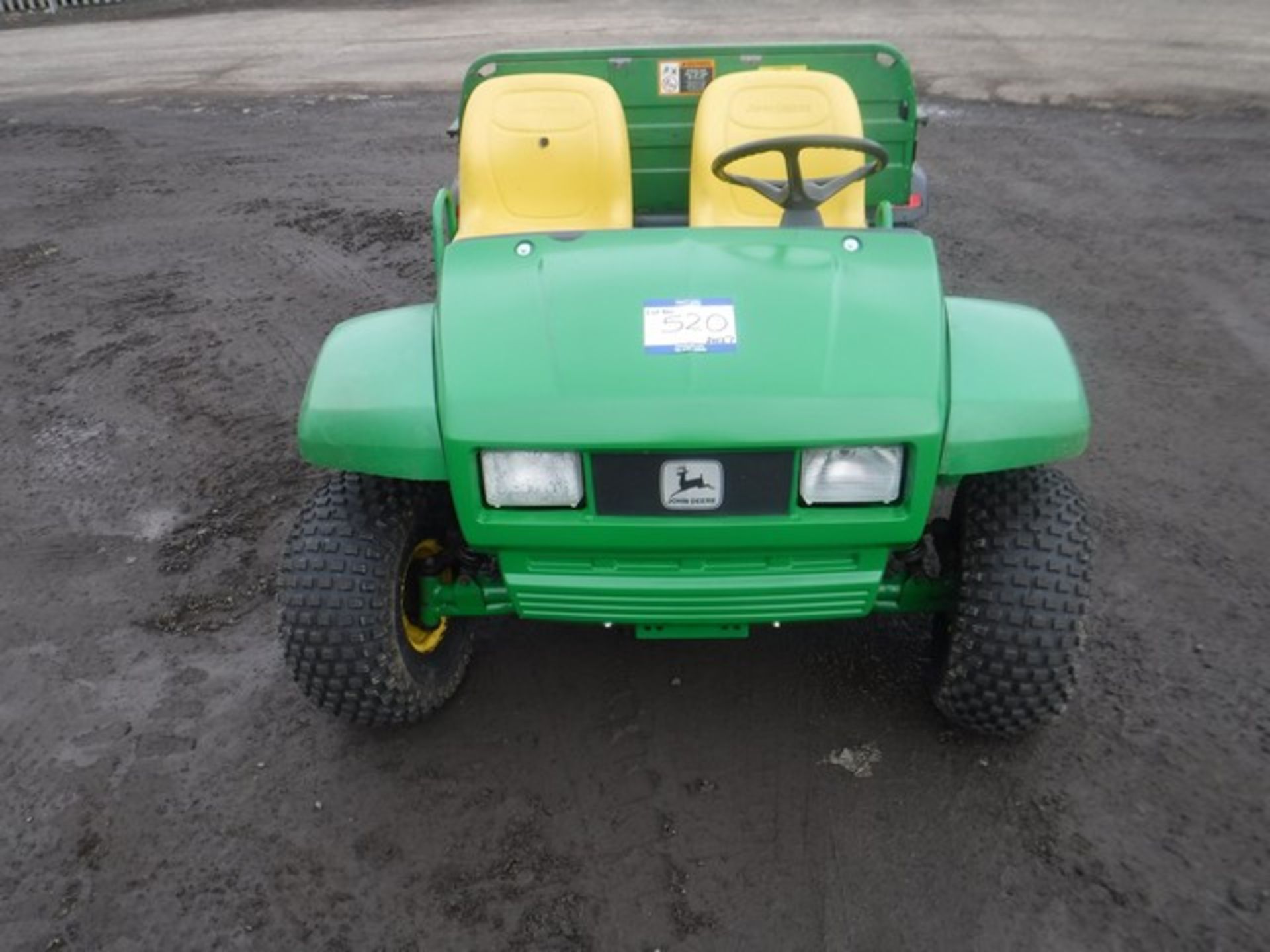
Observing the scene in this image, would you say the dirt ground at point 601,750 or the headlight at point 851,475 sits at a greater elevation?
the headlight at point 851,475

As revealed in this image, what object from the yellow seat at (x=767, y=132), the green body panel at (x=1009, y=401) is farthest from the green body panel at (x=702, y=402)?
the yellow seat at (x=767, y=132)

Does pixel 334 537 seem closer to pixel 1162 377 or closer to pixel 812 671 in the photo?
pixel 812 671

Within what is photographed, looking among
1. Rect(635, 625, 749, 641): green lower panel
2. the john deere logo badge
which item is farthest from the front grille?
Rect(635, 625, 749, 641): green lower panel

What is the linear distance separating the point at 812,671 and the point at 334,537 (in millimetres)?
1279

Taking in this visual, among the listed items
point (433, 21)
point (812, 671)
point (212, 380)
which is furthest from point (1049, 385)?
point (433, 21)

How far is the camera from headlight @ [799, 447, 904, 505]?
2275mm

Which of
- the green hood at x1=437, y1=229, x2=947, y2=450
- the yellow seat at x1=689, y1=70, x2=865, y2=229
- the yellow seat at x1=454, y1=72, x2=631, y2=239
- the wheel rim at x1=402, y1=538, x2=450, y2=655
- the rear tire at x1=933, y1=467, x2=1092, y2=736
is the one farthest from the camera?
the yellow seat at x1=454, y1=72, x2=631, y2=239

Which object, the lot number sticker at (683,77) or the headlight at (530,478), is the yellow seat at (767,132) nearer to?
the lot number sticker at (683,77)

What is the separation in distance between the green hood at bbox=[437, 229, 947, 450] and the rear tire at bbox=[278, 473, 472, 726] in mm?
424

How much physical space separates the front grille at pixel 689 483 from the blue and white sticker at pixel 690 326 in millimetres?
238

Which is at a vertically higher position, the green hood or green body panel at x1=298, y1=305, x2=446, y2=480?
the green hood

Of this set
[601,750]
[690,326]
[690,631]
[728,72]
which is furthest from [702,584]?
[728,72]

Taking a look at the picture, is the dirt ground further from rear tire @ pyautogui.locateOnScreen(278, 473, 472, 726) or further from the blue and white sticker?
the blue and white sticker

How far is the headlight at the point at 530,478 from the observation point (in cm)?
229
